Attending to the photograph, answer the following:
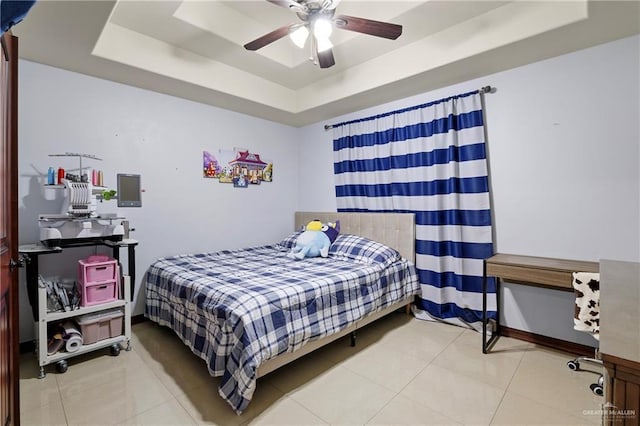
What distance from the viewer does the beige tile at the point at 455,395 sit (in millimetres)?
1703

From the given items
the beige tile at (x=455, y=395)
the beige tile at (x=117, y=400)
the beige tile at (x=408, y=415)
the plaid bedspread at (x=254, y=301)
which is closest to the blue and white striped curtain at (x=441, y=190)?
the plaid bedspread at (x=254, y=301)

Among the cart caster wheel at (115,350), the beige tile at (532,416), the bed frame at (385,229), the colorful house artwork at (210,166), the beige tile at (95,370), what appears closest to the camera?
the beige tile at (532,416)

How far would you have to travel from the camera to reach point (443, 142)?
2979 mm

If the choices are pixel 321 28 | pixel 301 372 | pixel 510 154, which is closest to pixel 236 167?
pixel 321 28

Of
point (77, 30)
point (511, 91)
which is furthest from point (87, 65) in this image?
point (511, 91)

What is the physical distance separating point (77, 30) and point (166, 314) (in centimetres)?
218

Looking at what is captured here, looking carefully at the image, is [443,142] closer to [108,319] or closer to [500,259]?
[500,259]

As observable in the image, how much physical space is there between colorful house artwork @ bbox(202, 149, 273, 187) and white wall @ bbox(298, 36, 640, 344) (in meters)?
2.45

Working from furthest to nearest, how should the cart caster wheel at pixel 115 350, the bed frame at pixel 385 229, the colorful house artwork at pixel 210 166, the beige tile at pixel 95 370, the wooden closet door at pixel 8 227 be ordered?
the colorful house artwork at pixel 210 166 < the bed frame at pixel 385 229 < the cart caster wheel at pixel 115 350 < the beige tile at pixel 95 370 < the wooden closet door at pixel 8 227

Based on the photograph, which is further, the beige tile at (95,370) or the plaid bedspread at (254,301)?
the beige tile at (95,370)

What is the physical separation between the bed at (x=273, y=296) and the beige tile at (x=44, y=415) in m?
0.73

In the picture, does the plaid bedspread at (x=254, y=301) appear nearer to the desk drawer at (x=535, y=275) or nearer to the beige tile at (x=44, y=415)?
the beige tile at (x=44, y=415)

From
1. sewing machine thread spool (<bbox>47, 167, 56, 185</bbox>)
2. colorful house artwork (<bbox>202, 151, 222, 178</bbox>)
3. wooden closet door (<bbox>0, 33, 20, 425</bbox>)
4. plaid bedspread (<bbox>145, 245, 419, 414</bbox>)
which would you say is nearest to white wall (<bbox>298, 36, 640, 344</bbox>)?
plaid bedspread (<bbox>145, 245, 419, 414</bbox>)

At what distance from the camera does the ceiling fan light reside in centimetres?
194
